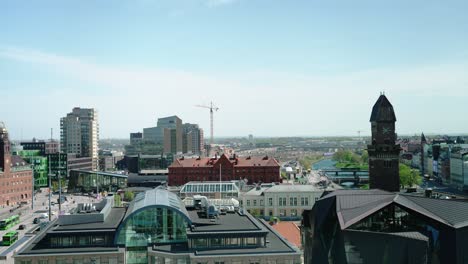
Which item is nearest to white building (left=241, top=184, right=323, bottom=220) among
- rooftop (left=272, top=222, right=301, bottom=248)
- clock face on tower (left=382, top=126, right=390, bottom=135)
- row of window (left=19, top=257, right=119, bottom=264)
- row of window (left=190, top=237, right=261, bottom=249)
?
rooftop (left=272, top=222, right=301, bottom=248)

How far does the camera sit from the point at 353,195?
4928 cm

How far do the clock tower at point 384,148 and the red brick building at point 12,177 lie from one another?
328 ft

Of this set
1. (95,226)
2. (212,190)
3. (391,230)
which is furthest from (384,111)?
(212,190)

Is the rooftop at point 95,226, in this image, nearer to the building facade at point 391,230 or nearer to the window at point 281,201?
the building facade at point 391,230

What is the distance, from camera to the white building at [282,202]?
4028 inches

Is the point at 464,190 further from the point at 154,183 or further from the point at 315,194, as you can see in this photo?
the point at 154,183

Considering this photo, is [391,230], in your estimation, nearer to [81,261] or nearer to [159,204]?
[159,204]

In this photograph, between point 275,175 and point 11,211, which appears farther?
point 275,175

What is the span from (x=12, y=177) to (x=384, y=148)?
105 m

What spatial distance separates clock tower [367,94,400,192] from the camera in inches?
2569

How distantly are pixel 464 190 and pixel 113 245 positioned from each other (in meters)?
112

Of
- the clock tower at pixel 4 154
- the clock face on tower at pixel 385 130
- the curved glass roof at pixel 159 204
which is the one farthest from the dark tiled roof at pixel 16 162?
the clock face on tower at pixel 385 130

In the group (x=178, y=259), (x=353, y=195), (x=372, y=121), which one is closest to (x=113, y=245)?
(x=178, y=259)

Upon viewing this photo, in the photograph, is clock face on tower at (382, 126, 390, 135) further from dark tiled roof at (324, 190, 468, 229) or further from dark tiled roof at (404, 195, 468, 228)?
dark tiled roof at (404, 195, 468, 228)
